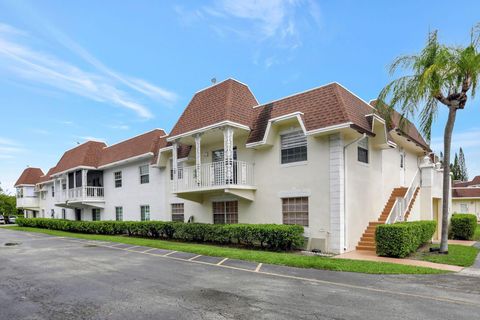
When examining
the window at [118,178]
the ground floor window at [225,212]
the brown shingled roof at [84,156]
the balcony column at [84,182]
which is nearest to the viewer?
the ground floor window at [225,212]

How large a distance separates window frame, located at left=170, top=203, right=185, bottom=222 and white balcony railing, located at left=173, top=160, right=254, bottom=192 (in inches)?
124

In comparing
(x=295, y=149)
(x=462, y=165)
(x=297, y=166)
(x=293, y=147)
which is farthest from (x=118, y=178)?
(x=462, y=165)

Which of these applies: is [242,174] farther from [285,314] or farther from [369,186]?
[285,314]

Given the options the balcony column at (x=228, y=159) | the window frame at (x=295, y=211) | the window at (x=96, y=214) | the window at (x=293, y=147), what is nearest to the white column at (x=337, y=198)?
the window frame at (x=295, y=211)

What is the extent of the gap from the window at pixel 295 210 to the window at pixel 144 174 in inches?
499

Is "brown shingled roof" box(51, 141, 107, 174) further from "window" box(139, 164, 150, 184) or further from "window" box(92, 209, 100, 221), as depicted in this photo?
"window" box(139, 164, 150, 184)

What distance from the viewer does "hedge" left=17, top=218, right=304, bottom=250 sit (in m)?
14.2

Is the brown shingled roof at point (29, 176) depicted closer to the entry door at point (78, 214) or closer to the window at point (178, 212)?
the entry door at point (78, 214)

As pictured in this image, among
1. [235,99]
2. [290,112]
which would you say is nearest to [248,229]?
[290,112]

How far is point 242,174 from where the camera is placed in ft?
55.8

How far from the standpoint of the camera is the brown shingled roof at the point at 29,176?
47.8m

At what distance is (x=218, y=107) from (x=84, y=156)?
708 inches

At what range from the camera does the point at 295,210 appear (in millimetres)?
15578

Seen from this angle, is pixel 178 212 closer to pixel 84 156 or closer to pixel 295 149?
pixel 295 149
